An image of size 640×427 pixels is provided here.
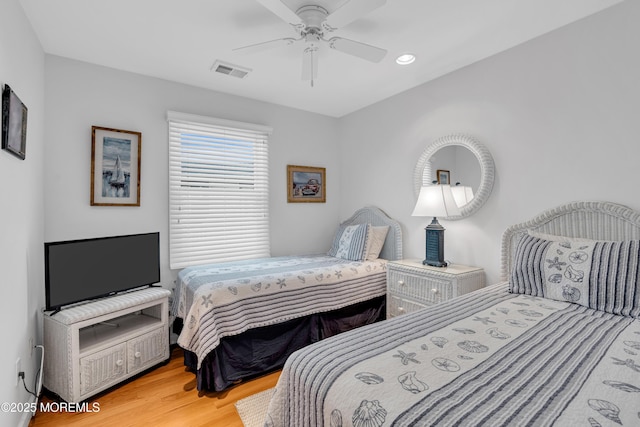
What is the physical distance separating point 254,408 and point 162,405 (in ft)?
1.99

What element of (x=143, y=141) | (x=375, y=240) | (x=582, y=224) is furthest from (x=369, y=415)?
(x=143, y=141)

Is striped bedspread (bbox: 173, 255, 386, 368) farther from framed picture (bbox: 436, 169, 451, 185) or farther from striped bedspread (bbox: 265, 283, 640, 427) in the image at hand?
striped bedspread (bbox: 265, 283, 640, 427)

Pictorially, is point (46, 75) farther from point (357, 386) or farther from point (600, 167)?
point (600, 167)

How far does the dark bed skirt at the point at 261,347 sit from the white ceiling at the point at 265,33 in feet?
7.10

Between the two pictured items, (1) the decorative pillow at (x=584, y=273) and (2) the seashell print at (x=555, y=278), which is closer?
(1) the decorative pillow at (x=584, y=273)

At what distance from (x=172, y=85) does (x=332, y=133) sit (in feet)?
6.45

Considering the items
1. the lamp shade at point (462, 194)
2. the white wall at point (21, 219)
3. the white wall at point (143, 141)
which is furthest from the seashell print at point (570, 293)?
the white wall at point (21, 219)

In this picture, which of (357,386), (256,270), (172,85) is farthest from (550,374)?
(172,85)

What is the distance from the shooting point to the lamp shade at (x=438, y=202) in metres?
2.68

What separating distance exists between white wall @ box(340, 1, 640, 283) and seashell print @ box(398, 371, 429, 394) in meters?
1.90

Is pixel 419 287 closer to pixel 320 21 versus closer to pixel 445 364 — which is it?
pixel 445 364

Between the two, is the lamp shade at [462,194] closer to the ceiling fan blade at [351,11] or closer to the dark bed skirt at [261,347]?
the dark bed skirt at [261,347]

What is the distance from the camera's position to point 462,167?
2.77 meters

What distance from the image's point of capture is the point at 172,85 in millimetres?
2990
